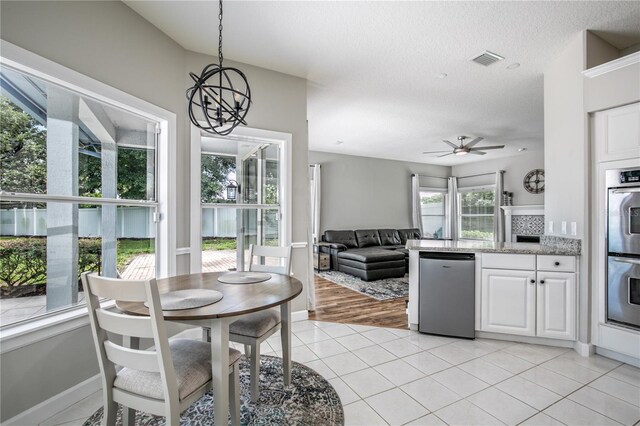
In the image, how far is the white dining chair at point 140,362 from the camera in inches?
45.5

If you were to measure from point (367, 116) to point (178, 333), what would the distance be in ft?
12.7

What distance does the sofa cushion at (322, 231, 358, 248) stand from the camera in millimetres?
6762

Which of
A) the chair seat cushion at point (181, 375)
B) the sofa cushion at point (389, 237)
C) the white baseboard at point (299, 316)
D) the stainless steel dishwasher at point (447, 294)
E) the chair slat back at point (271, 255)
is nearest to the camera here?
the chair seat cushion at point (181, 375)

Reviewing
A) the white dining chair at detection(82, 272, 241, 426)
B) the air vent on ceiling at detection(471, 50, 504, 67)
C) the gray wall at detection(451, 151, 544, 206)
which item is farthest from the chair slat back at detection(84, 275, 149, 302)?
the gray wall at detection(451, 151, 544, 206)

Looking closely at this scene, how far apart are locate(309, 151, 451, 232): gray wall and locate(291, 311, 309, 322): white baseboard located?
146 inches

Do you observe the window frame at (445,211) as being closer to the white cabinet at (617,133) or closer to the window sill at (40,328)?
the white cabinet at (617,133)

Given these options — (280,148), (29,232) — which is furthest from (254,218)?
(29,232)

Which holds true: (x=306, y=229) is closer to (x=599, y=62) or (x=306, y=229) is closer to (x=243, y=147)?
(x=243, y=147)

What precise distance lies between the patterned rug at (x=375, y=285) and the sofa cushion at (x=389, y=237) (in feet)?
4.65

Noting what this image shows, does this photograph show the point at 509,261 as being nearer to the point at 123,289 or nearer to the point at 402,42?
the point at 402,42

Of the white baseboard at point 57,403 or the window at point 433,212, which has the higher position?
the window at point 433,212

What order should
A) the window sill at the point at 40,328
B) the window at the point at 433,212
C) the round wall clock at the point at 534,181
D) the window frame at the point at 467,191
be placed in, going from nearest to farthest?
the window sill at the point at 40,328
the round wall clock at the point at 534,181
the window frame at the point at 467,191
the window at the point at 433,212

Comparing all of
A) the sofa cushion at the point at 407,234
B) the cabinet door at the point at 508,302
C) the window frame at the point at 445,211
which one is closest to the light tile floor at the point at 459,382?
the cabinet door at the point at 508,302

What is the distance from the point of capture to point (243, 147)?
3301 millimetres
